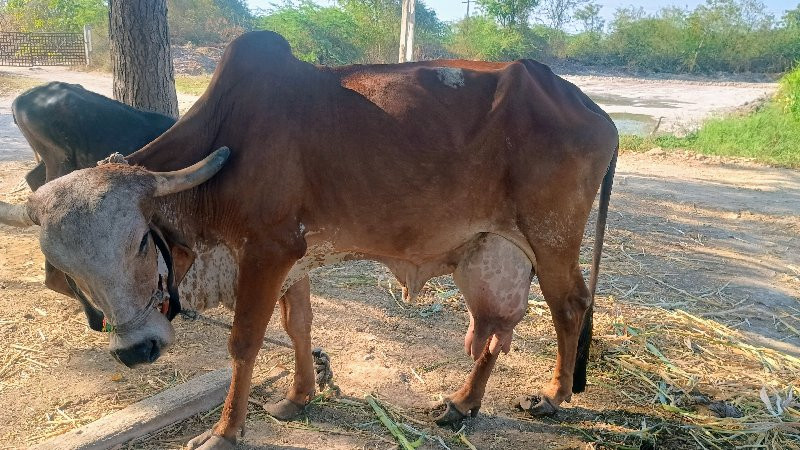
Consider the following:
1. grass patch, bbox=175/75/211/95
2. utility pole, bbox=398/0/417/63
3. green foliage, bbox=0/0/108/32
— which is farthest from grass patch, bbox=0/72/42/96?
green foliage, bbox=0/0/108/32

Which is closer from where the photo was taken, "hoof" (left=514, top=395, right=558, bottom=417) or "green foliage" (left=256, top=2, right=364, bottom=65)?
"hoof" (left=514, top=395, right=558, bottom=417)

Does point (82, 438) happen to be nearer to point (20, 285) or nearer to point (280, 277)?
point (280, 277)

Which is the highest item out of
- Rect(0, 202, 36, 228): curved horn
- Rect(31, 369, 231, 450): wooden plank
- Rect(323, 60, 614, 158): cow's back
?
Rect(323, 60, 614, 158): cow's back

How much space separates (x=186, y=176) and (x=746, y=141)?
40.0ft

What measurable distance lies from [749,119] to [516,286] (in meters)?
13.0

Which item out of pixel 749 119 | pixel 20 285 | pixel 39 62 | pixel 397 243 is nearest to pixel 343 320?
pixel 397 243

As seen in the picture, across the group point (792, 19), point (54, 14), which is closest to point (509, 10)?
point (792, 19)

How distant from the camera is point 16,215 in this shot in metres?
2.77

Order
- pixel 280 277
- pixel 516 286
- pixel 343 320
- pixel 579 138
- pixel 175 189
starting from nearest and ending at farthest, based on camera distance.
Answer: pixel 175 189, pixel 280 277, pixel 579 138, pixel 516 286, pixel 343 320

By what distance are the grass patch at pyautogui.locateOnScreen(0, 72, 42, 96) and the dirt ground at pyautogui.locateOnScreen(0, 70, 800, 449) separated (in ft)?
40.5

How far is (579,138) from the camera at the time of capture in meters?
3.26

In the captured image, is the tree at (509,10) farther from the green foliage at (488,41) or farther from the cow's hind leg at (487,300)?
the cow's hind leg at (487,300)

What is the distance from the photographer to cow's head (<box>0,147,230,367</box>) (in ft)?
8.50

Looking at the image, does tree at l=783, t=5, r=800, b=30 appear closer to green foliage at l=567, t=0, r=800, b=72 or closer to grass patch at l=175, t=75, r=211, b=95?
green foliage at l=567, t=0, r=800, b=72
